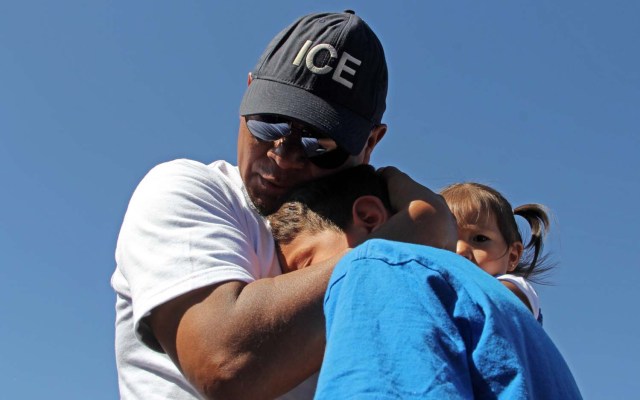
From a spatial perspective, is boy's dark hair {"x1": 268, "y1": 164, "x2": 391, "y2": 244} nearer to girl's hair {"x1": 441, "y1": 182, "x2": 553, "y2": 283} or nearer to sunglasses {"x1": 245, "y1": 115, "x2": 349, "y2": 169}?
sunglasses {"x1": 245, "y1": 115, "x2": 349, "y2": 169}

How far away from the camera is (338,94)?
12.5ft

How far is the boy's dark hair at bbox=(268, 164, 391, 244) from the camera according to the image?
10.9 feet

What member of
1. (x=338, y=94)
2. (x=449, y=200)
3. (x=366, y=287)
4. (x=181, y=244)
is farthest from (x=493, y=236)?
(x=366, y=287)

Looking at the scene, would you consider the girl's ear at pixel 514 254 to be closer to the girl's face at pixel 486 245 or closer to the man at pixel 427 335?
the girl's face at pixel 486 245

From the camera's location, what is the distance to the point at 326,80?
3.80 m

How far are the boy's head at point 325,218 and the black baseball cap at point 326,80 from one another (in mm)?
264

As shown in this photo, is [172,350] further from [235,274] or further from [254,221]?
[254,221]

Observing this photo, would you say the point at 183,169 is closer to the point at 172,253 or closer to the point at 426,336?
the point at 172,253

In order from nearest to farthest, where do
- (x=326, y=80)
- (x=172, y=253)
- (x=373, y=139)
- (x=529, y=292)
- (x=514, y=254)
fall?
(x=172, y=253), (x=326, y=80), (x=373, y=139), (x=529, y=292), (x=514, y=254)

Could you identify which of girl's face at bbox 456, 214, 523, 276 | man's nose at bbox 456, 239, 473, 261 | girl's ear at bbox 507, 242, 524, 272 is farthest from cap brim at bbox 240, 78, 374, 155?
girl's ear at bbox 507, 242, 524, 272

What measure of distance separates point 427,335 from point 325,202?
172cm

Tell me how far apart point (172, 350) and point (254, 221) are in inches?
31.7

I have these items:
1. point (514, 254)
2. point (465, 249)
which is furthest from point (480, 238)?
point (514, 254)

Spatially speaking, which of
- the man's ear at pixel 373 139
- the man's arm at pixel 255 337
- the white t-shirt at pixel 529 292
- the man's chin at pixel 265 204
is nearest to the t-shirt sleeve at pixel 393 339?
the man's arm at pixel 255 337
